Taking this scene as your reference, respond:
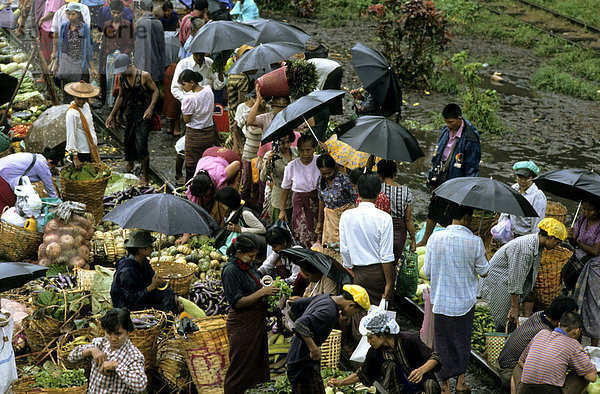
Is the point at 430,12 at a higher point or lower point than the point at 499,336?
higher

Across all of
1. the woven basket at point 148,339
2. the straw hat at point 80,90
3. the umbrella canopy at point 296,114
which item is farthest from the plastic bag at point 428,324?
the straw hat at point 80,90

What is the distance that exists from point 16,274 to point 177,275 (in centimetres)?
221

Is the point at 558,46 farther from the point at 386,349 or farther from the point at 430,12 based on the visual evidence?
the point at 386,349

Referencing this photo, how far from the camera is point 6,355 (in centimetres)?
534

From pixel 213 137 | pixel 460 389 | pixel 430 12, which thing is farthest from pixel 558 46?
pixel 460 389

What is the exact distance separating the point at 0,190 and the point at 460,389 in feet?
17.4

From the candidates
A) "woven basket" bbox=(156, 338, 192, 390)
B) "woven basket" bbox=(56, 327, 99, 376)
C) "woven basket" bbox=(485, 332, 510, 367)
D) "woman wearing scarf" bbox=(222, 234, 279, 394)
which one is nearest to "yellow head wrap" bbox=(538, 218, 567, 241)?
"woven basket" bbox=(485, 332, 510, 367)

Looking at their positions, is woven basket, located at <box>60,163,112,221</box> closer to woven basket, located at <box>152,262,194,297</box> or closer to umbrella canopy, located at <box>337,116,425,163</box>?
woven basket, located at <box>152,262,194,297</box>

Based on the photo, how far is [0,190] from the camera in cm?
821

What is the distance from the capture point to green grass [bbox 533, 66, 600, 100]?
14.6 meters

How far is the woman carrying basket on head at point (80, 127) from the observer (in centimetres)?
892

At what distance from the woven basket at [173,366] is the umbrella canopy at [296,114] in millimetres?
2182

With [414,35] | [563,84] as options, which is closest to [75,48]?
[414,35]

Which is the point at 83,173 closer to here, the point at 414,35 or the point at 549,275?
the point at 549,275
